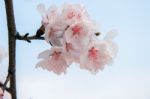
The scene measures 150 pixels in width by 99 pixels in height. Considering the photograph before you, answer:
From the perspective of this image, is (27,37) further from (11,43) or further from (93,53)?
(93,53)

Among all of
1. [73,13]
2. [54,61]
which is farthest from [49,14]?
[54,61]

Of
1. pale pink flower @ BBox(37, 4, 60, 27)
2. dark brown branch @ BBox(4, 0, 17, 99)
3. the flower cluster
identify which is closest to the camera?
dark brown branch @ BBox(4, 0, 17, 99)

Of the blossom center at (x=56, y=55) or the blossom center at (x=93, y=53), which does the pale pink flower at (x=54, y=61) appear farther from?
the blossom center at (x=93, y=53)

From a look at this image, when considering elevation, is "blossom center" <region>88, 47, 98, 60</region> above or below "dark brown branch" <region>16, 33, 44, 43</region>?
below

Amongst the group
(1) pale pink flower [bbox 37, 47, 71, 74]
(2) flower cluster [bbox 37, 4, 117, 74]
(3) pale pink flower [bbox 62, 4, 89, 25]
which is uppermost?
(3) pale pink flower [bbox 62, 4, 89, 25]

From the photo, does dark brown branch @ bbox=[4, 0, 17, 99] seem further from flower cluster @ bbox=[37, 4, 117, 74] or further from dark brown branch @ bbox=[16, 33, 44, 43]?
flower cluster @ bbox=[37, 4, 117, 74]

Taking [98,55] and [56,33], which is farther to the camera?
[98,55]

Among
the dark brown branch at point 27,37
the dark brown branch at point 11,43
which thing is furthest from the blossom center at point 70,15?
the dark brown branch at point 11,43

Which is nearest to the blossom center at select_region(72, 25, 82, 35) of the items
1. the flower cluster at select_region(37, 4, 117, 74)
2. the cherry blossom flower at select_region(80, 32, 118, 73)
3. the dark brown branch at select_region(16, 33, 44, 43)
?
the flower cluster at select_region(37, 4, 117, 74)
